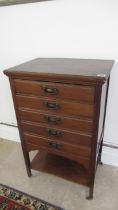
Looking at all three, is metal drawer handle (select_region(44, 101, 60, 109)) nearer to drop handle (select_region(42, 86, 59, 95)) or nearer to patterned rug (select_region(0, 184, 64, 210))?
drop handle (select_region(42, 86, 59, 95))

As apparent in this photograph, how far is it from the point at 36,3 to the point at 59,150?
1.07m

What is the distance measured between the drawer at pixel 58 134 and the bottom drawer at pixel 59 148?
4 cm

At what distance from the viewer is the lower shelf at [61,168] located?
4.31 feet

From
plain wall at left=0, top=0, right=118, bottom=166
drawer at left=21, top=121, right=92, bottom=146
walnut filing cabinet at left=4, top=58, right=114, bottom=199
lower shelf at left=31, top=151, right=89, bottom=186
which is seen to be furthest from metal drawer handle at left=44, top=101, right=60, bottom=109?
lower shelf at left=31, top=151, right=89, bottom=186

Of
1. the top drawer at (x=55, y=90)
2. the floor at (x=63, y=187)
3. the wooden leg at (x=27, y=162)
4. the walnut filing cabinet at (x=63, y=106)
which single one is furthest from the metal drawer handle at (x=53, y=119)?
the floor at (x=63, y=187)

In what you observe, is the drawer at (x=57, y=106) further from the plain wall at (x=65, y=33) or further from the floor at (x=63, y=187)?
the floor at (x=63, y=187)

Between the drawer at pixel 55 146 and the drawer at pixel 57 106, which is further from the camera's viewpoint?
the drawer at pixel 55 146

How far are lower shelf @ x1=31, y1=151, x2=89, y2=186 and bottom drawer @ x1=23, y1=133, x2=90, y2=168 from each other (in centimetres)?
23

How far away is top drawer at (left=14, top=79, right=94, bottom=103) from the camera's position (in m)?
0.91

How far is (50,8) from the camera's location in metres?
1.23

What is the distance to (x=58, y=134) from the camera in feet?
3.66

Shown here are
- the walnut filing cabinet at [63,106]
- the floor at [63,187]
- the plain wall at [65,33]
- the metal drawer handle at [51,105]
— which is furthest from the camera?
the floor at [63,187]

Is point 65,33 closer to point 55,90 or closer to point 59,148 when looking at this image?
point 55,90

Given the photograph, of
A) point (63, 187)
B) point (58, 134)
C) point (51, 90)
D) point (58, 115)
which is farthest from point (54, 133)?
point (63, 187)
